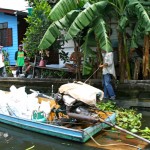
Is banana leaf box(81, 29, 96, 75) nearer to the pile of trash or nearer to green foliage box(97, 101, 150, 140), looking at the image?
green foliage box(97, 101, 150, 140)

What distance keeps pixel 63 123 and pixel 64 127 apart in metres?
0.44

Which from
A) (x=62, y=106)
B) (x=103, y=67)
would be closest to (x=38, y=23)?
(x=103, y=67)

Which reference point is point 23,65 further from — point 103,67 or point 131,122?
point 131,122

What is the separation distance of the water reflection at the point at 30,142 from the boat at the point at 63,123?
0.13 meters

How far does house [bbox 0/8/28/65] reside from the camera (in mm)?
19391

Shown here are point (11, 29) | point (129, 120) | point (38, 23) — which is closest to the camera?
point (129, 120)

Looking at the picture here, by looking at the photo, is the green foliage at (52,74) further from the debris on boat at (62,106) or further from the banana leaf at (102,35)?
the debris on boat at (62,106)

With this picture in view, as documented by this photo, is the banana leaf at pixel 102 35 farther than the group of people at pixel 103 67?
No

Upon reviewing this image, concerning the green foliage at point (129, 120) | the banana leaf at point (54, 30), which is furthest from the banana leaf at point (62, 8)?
the green foliage at point (129, 120)

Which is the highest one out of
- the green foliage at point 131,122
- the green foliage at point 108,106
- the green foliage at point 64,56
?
the green foliage at point 64,56

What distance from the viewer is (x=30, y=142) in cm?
834

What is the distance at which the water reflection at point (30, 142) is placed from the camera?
7.85 m

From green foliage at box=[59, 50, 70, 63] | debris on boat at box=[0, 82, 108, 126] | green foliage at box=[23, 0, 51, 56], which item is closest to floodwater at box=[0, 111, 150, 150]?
debris on boat at box=[0, 82, 108, 126]

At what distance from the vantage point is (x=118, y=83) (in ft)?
38.1
